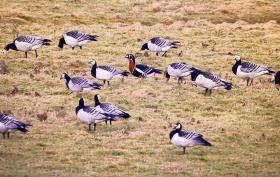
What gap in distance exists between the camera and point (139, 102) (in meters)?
30.3

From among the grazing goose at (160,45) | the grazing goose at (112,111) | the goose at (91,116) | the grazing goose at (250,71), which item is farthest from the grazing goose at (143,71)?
the goose at (91,116)

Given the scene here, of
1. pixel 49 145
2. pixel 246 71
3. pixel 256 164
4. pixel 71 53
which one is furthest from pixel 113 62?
pixel 256 164

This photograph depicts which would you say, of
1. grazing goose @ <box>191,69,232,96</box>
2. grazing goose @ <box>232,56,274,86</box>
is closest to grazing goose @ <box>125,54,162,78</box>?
grazing goose @ <box>191,69,232,96</box>

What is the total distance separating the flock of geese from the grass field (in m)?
Result: 0.53

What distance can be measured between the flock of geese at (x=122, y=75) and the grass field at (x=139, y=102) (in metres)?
0.53

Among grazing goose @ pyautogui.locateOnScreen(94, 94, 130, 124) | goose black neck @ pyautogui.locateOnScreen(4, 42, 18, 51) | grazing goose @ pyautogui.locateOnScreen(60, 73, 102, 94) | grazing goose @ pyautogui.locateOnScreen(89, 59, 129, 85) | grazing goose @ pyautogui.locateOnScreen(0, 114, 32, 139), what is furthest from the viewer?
goose black neck @ pyautogui.locateOnScreen(4, 42, 18, 51)

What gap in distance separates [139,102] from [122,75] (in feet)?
9.41

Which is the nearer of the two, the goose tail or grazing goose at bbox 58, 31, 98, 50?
the goose tail

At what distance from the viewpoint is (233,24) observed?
166ft

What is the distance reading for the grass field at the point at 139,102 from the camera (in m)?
22.8

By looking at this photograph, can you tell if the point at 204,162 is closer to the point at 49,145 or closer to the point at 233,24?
the point at 49,145

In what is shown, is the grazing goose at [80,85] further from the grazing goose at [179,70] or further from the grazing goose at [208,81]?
the grazing goose at [208,81]

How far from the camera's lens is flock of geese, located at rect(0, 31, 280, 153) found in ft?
79.9

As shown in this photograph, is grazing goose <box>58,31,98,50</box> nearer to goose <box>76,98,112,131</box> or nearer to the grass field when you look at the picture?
the grass field
